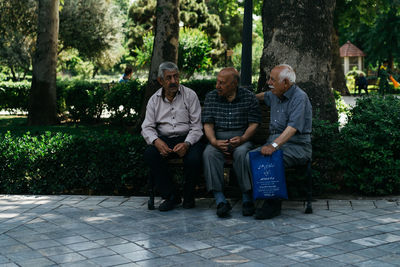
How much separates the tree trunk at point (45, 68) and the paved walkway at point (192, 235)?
27.3 feet

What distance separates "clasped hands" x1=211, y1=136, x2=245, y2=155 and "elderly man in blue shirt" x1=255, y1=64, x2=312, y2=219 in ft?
0.98

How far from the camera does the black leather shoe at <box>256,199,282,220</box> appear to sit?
5.47m

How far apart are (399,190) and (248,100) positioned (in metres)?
2.16

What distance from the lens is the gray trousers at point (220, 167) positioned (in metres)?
5.74

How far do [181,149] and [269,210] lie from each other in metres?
1.16

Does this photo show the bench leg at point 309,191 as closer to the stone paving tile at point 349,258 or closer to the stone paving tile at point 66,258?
the stone paving tile at point 349,258

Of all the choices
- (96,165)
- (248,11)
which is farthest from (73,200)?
(248,11)

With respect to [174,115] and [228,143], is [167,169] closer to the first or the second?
[174,115]

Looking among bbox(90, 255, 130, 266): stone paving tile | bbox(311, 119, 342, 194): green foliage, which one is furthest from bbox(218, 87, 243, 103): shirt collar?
bbox(90, 255, 130, 266): stone paving tile

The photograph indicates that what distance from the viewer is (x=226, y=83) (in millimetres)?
5906

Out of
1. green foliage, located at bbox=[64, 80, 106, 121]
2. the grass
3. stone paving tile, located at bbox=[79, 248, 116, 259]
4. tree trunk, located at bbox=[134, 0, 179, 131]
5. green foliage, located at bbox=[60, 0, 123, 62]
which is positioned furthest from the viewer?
green foliage, located at bbox=[60, 0, 123, 62]

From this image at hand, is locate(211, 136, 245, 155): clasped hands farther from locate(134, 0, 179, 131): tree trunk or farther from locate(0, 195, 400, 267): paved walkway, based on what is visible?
locate(134, 0, 179, 131): tree trunk

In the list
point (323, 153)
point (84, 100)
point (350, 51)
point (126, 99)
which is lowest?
point (323, 153)

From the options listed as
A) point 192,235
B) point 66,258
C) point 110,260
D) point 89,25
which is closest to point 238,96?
point 192,235
